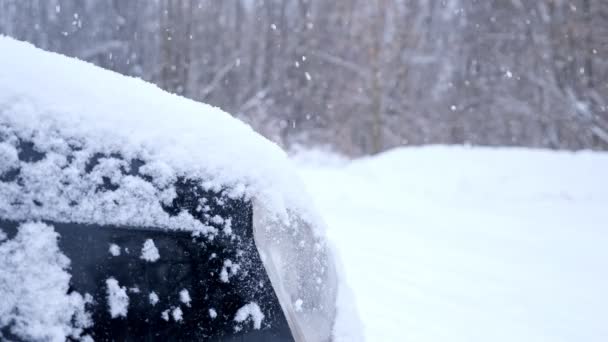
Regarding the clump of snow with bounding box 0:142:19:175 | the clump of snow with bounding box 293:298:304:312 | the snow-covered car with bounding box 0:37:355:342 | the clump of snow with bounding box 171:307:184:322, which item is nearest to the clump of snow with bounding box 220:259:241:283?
the snow-covered car with bounding box 0:37:355:342

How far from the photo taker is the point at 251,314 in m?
1.22

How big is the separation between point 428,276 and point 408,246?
1.16m

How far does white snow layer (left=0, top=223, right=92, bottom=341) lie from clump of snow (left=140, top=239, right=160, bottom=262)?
5.3 inches

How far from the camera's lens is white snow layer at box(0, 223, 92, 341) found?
3.19 feet

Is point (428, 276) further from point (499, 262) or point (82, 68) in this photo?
point (82, 68)

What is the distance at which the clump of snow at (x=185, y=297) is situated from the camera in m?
1.13

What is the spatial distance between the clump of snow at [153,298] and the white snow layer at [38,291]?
122 millimetres

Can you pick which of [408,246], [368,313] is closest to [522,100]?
[408,246]

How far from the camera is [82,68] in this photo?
4.35ft

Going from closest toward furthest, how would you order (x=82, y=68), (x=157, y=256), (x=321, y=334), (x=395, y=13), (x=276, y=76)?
(x=157, y=256) < (x=82, y=68) < (x=321, y=334) < (x=395, y=13) < (x=276, y=76)

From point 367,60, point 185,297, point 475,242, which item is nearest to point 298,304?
point 185,297

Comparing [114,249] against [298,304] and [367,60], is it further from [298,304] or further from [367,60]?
[367,60]

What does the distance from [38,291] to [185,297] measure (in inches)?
11.4

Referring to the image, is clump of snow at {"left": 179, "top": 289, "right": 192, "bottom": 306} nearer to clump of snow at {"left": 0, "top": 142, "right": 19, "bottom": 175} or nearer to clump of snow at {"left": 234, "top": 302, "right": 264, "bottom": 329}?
clump of snow at {"left": 234, "top": 302, "right": 264, "bottom": 329}
